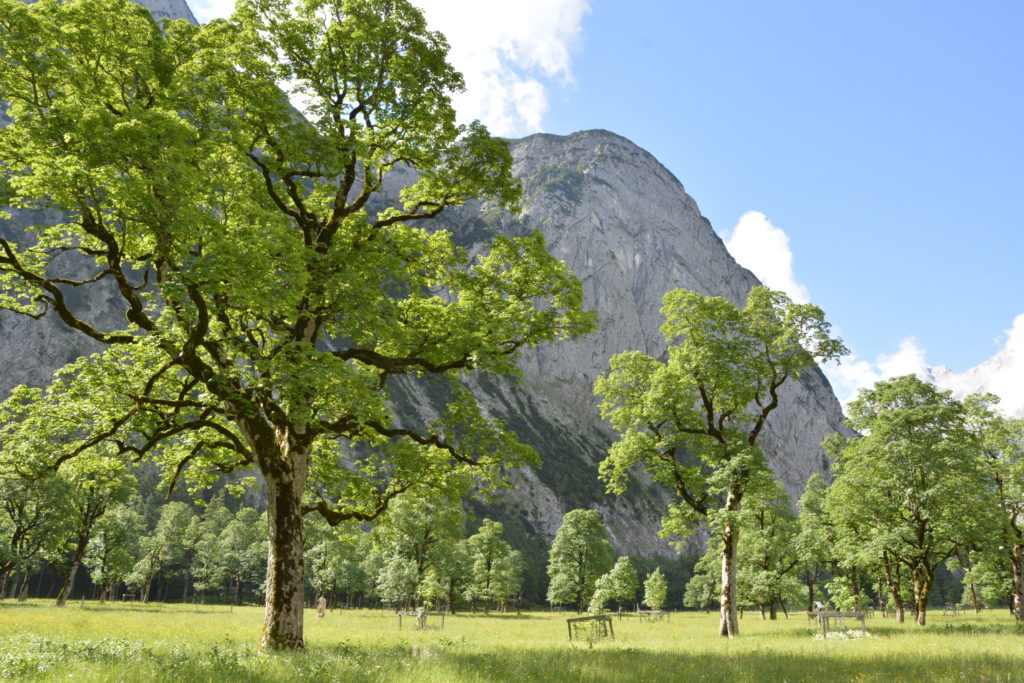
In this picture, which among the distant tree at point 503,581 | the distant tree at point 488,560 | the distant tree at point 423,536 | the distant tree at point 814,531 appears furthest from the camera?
the distant tree at point 488,560

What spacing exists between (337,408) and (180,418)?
18.9 feet

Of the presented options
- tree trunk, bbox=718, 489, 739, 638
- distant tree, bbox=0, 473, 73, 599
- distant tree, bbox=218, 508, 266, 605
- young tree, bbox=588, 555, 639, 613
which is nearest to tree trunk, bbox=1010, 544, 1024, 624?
tree trunk, bbox=718, 489, 739, 638

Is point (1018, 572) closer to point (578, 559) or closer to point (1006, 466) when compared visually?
point (1006, 466)

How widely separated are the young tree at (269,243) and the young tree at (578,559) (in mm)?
68129

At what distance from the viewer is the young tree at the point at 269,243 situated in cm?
1149

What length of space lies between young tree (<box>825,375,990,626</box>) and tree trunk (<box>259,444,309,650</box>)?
3006cm

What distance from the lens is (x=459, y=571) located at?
73.7 meters

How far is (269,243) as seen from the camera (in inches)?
472

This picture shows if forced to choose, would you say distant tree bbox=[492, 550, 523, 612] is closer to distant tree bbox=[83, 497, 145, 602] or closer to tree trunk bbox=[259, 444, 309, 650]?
distant tree bbox=[83, 497, 145, 602]

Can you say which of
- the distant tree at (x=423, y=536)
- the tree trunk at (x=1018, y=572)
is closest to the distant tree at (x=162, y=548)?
the distant tree at (x=423, y=536)

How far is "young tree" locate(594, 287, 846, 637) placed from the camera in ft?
88.7

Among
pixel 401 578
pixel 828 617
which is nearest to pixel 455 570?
pixel 401 578

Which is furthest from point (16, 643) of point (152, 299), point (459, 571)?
point (459, 571)

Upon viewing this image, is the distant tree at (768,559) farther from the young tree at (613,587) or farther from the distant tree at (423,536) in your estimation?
the distant tree at (423,536)
